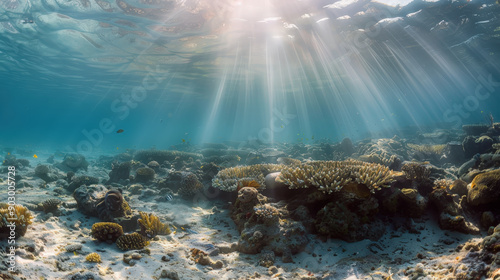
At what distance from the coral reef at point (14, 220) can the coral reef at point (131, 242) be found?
1682mm

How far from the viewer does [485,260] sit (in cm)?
318

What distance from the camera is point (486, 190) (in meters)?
5.18

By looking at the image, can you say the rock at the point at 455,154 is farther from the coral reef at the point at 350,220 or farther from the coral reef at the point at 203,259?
the coral reef at the point at 203,259

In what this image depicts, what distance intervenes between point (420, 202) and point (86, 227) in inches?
331

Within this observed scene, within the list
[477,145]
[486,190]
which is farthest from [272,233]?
[477,145]

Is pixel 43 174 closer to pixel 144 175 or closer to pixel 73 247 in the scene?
pixel 144 175

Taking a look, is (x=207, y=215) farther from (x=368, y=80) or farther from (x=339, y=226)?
(x=368, y=80)

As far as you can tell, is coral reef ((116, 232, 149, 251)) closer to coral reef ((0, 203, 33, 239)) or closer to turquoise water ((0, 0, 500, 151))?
coral reef ((0, 203, 33, 239))

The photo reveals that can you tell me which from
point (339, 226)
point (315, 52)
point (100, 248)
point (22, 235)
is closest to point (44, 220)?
point (22, 235)

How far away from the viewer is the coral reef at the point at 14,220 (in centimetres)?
404

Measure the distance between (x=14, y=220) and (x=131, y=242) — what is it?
206 centimetres

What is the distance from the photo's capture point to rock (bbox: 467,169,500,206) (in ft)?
16.6

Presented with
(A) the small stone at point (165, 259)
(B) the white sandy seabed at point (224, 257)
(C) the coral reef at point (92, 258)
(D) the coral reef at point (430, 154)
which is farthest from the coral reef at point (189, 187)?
(D) the coral reef at point (430, 154)

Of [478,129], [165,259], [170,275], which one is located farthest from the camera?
[478,129]
